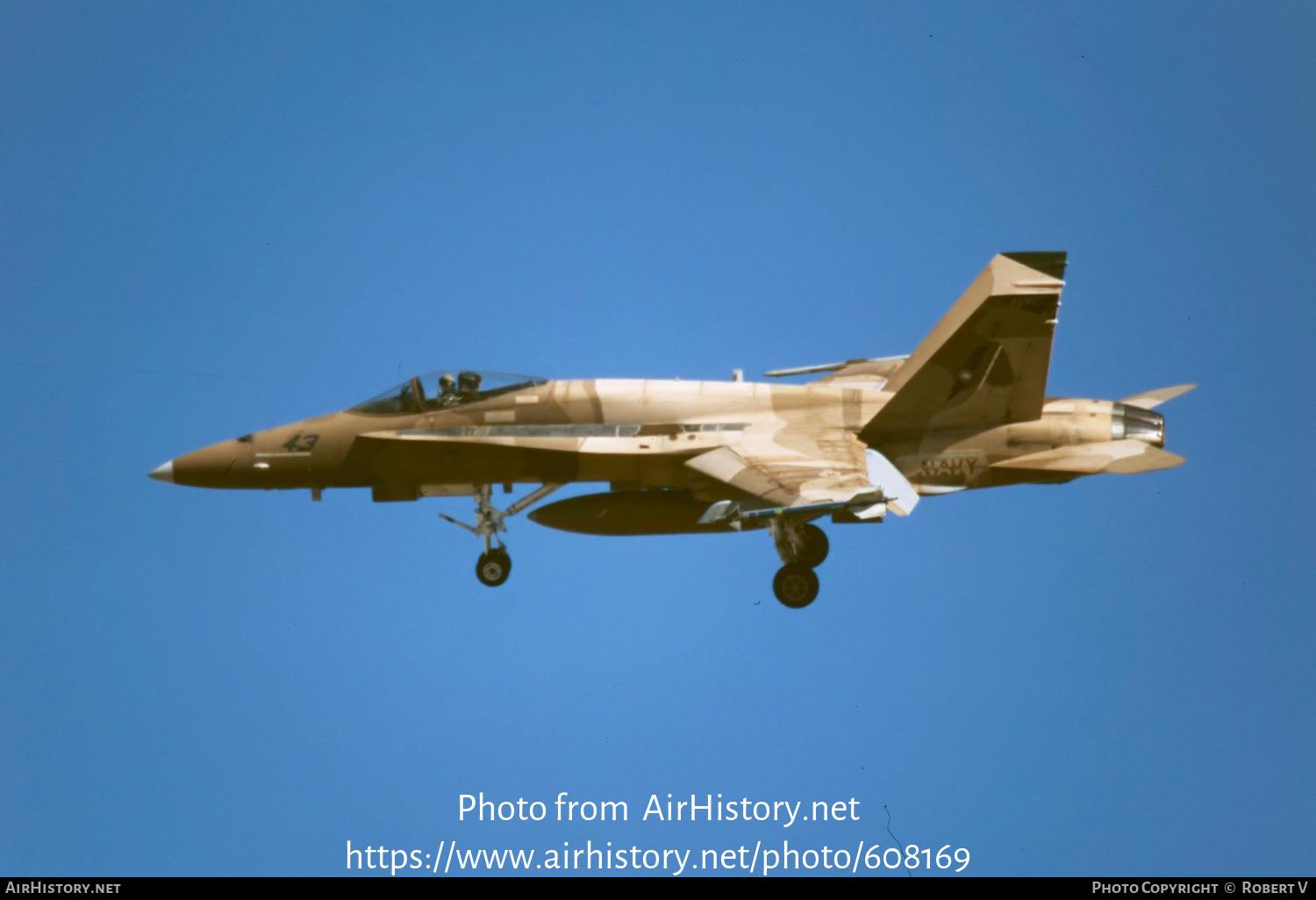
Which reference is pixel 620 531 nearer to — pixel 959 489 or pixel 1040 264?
pixel 959 489

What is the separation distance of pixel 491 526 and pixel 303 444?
2.80 metres

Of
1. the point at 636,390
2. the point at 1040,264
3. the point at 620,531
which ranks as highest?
the point at 1040,264

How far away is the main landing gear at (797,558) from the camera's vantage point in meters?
22.8

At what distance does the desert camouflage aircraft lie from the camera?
77.8 ft

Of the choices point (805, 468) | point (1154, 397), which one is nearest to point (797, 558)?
point (805, 468)

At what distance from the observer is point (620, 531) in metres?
23.8

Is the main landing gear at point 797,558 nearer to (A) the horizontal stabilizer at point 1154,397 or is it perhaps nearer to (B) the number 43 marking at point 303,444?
(A) the horizontal stabilizer at point 1154,397

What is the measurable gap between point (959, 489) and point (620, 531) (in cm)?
462

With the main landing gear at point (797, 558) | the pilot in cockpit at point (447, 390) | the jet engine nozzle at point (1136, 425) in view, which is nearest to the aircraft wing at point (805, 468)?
the main landing gear at point (797, 558)

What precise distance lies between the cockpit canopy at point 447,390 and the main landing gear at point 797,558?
12.9 feet

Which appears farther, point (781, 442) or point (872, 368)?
point (872, 368)

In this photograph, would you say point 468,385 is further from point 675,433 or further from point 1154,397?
point 1154,397

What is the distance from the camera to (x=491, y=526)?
80.3ft

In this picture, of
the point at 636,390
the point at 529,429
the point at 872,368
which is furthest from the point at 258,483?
the point at 872,368
